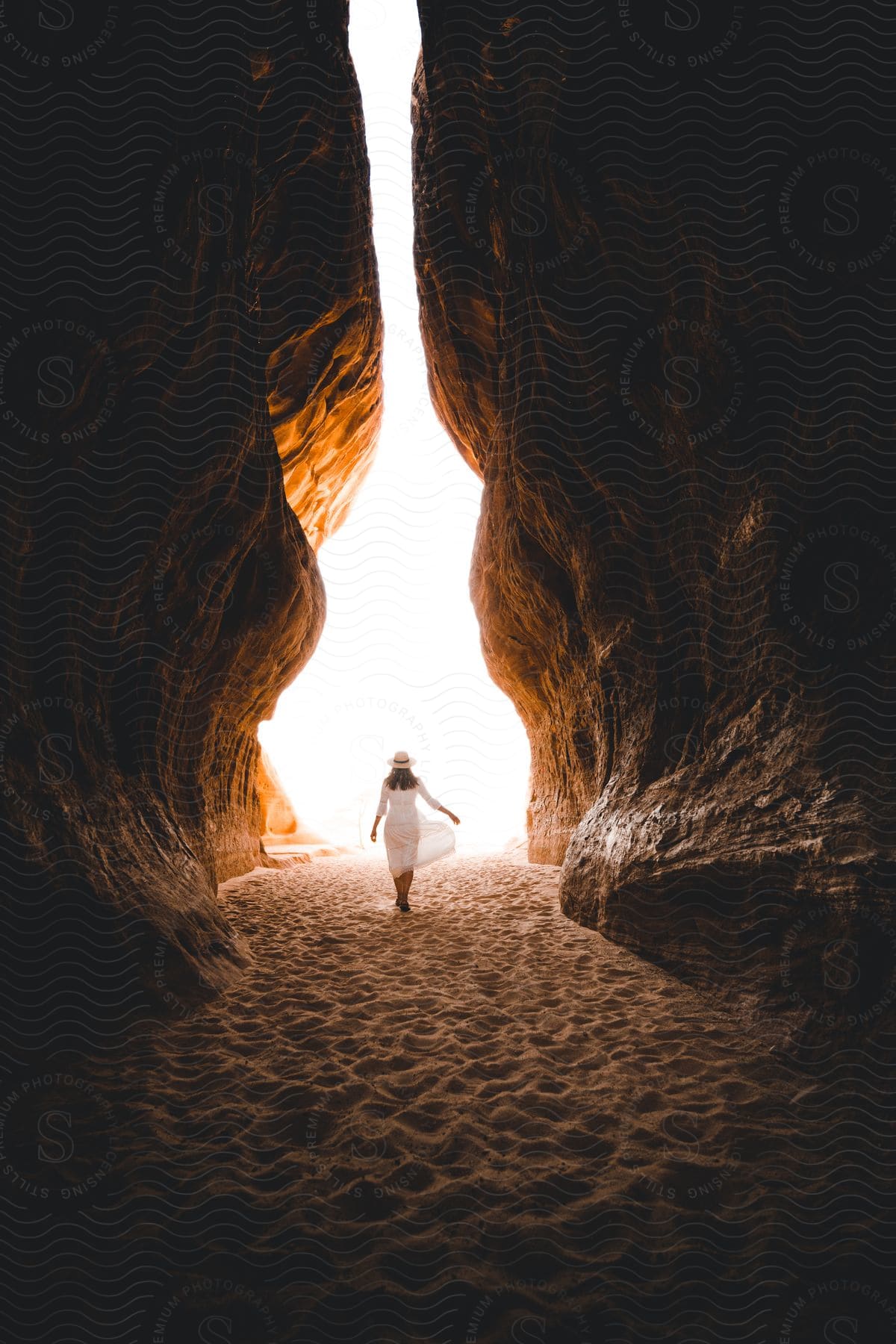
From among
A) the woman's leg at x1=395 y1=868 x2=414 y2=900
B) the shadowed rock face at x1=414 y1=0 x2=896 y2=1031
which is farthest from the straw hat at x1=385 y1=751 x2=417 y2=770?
the shadowed rock face at x1=414 y1=0 x2=896 y2=1031

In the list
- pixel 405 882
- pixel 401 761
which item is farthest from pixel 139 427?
pixel 405 882

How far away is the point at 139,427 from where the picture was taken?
6.23m

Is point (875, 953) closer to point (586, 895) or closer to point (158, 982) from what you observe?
point (586, 895)

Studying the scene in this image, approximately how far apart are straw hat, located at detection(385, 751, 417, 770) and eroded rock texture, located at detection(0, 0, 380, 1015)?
307 cm

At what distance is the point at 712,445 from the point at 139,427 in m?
5.88

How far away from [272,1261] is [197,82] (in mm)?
9546

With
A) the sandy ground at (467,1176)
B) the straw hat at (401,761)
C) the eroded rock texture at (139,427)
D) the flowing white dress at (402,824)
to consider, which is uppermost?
the eroded rock texture at (139,427)

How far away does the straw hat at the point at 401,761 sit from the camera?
28.8 feet

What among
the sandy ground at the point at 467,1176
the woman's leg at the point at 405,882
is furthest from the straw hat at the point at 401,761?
the sandy ground at the point at 467,1176

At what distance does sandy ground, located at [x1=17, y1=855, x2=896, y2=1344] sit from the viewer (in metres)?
2.45

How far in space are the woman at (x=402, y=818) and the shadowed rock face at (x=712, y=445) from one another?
216 cm
